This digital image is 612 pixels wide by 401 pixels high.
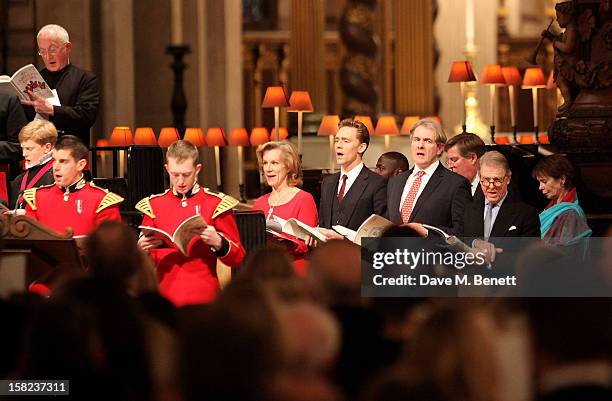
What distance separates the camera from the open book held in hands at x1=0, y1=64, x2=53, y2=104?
8258 mm

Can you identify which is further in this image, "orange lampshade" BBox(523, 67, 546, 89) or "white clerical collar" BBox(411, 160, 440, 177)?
"orange lampshade" BBox(523, 67, 546, 89)

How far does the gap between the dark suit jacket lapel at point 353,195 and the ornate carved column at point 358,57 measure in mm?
10915

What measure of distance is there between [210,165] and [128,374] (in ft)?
55.0

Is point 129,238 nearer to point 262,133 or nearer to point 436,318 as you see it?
point 436,318

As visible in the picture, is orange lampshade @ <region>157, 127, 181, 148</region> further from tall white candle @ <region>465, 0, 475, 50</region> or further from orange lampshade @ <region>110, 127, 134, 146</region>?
tall white candle @ <region>465, 0, 475, 50</region>

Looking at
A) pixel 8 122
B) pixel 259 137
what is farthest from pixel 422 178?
pixel 259 137

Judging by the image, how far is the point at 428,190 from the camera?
707 cm

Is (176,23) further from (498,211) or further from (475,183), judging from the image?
(498,211)

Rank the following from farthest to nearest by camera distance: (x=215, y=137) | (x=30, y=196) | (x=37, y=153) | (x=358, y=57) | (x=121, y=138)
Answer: (x=358, y=57) < (x=215, y=137) < (x=121, y=138) < (x=37, y=153) < (x=30, y=196)

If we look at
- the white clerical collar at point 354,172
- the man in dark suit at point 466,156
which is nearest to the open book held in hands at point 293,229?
the white clerical collar at point 354,172

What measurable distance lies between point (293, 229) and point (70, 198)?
3.66 ft

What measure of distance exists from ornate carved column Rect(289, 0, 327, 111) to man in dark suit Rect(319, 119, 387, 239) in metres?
12.3

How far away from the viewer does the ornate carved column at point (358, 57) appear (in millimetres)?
18312

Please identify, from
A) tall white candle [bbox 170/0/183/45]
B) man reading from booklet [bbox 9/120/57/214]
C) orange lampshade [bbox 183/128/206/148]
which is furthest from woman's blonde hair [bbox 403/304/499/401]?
tall white candle [bbox 170/0/183/45]
